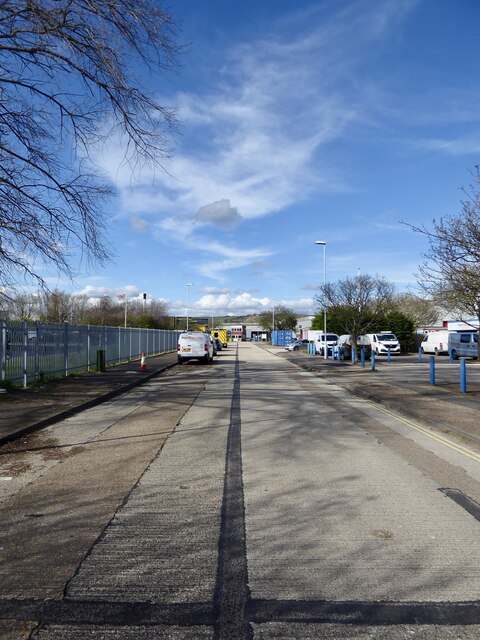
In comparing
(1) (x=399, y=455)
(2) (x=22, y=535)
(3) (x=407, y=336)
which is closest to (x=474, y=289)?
(1) (x=399, y=455)

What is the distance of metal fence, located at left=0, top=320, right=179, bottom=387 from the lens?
1504 cm

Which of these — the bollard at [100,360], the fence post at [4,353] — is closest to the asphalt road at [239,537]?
the fence post at [4,353]

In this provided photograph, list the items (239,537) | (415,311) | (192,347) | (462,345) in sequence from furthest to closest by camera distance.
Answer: (415,311), (462,345), (192,347), (239,537)

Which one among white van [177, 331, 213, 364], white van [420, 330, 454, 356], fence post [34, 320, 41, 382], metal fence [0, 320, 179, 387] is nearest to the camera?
metal fence [0, 320, 179, 387]

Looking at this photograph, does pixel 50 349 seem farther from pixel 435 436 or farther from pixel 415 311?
pixel 415 311

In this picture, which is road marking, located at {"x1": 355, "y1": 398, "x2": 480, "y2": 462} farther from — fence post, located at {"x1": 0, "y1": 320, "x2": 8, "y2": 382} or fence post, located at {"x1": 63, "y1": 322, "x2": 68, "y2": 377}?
fence post, located at {"x1": 63, "y1": 322, "x2": 68, "y2": 377}

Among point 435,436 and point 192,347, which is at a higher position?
point 192,347

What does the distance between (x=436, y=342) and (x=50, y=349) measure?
1391 inches

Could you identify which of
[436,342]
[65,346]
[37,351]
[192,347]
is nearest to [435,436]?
[37,351]

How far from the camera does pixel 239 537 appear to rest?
4664 millimetres

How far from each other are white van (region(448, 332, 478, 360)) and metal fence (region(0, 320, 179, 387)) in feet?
77.1

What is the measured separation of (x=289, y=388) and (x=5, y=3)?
13055mm

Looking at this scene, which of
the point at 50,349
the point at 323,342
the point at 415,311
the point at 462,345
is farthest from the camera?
the point at 415,311

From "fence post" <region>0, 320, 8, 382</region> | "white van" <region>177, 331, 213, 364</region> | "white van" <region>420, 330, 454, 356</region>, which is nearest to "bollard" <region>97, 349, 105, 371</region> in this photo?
"white van" <region>177, 331, 213, 364</region>
